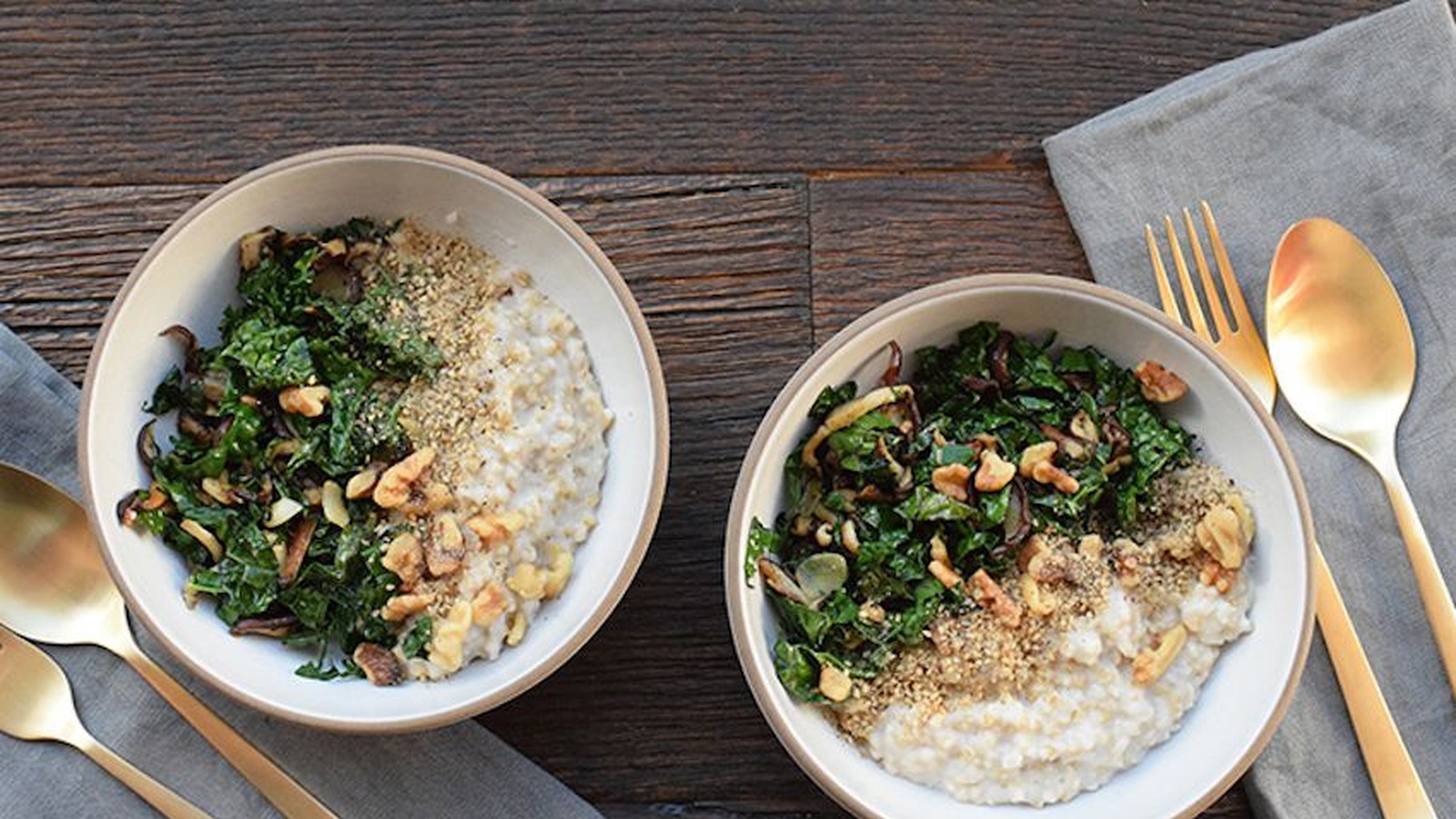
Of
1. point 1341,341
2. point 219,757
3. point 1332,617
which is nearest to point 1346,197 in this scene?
point 1341,341

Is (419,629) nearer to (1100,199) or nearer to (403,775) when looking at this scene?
(403,775)

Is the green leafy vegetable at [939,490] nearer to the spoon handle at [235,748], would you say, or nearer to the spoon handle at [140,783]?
the spoon handle at [235,748]

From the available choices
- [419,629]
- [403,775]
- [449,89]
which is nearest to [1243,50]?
[449,89]

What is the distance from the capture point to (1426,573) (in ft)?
9.16

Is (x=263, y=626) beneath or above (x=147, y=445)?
beneath

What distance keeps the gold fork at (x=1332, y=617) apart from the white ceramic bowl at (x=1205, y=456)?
0.19m

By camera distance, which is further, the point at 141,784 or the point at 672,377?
the point at 672,377

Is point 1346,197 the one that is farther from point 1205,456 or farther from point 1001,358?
point 1001,358

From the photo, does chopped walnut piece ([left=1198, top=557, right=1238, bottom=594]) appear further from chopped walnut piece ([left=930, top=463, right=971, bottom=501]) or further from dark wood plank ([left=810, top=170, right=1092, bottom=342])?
dark wood plank ([left=810, top=170, right=1092, bottom=342])

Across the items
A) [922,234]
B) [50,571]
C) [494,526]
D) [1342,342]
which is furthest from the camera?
[922,234]

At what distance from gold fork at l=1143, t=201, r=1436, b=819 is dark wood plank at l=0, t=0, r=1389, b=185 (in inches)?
15.4

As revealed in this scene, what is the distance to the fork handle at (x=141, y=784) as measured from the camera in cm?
275

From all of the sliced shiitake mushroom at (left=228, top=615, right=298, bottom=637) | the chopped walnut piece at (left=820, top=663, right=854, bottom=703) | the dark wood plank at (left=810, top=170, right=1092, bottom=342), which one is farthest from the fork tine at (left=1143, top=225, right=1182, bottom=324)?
the sliced shiitake mushroom at (left=228, top=615, right=298, bottom=637)

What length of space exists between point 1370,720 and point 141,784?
2246mm
